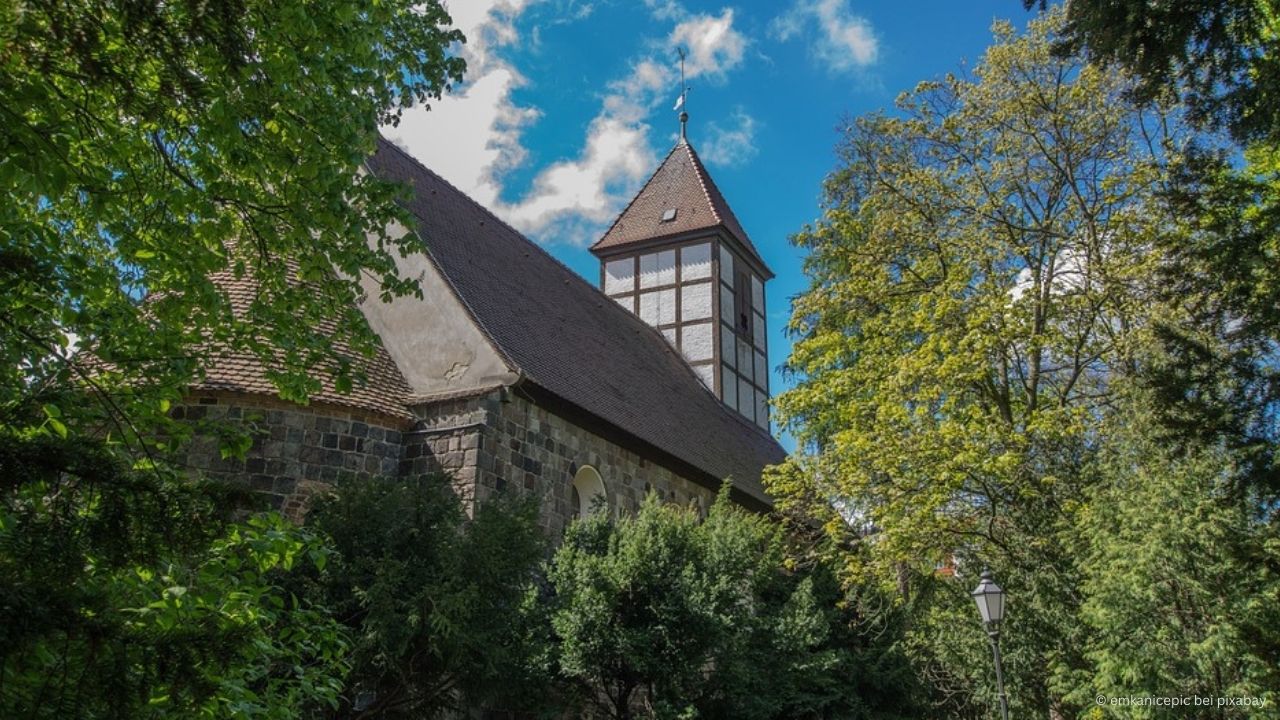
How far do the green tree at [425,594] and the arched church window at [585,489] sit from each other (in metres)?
3.99

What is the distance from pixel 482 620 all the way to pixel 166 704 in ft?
20.5

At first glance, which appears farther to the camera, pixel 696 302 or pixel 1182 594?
pixel 696 302

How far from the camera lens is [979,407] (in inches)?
554

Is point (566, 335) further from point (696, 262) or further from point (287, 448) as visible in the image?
point (696, 262)

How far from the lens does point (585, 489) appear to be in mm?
15008

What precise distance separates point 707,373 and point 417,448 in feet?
41.7

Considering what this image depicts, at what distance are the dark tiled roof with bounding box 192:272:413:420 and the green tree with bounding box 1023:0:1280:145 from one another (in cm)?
751

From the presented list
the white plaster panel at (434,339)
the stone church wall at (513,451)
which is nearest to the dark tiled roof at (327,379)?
the white plaster panel at (434,339)

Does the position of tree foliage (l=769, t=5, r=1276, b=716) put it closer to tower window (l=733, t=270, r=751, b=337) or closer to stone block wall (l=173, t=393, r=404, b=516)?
stone block wall (l=173, t=393, r=404, b=516)

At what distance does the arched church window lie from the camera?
14.6m

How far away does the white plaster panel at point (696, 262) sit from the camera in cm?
2561

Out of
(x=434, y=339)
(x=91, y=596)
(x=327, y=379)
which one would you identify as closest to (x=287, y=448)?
(x=327, y=379)

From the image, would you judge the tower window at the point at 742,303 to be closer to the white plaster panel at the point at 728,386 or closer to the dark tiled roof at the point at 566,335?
the white plaster panel at the point at 728,386

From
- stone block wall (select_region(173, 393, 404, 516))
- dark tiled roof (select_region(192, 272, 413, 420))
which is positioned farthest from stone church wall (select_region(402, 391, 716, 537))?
stone block wall (select_region(173, 393, 404, 516))
